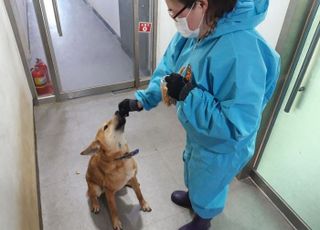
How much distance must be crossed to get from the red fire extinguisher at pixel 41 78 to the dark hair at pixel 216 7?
2.29 meters

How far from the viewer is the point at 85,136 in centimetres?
247

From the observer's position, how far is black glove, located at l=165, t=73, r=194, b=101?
1016mm

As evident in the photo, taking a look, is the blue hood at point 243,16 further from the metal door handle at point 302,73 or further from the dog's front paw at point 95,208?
the dog's front paw at point 95,208

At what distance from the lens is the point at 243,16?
931 mm

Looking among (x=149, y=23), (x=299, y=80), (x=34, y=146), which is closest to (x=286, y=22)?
(x=299, y=80)

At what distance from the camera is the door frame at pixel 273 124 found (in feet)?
4.55

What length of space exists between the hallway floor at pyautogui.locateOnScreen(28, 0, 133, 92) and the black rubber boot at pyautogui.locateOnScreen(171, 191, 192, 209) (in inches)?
66.6

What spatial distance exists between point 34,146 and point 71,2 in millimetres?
3937

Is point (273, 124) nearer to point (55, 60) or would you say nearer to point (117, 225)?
point (117, 225)

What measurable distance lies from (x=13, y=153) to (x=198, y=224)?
1.17m

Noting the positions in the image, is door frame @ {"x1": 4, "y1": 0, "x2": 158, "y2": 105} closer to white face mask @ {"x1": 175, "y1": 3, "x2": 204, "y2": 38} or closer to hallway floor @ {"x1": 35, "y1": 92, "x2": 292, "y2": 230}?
hallway floor @ {"x1": 35, "y1": 92, "x2": 292, "y2": 230}

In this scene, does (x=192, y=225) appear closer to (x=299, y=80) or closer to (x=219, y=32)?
(x=299, y=80)

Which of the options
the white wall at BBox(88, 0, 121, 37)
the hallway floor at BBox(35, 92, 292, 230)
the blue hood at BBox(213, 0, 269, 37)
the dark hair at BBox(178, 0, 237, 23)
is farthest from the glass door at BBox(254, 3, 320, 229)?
the white wall at BBox(88, 0, 121, 37)

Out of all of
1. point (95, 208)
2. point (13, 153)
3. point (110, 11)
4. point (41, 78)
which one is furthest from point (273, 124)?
point (110, 11)
